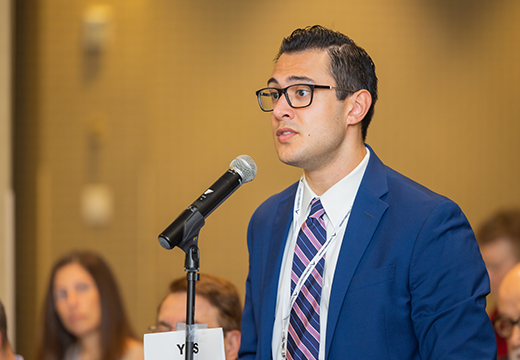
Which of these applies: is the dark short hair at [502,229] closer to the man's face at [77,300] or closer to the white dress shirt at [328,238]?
the white dress shirt at [328,238]

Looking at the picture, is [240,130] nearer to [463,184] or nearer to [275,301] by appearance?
[463,184]

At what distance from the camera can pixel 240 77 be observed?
3.05 m

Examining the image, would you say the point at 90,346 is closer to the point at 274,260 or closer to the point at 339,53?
the point at 274,260

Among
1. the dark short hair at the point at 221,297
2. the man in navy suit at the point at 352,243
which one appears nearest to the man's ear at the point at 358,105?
the man in navy suit at the point at 352,243

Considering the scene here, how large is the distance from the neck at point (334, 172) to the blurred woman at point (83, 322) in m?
1.21

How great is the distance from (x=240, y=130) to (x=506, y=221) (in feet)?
5.26

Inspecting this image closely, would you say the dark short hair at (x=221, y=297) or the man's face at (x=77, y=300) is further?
the man's face at (x=77, y=300)

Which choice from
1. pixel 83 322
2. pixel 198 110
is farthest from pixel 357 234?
pixel 198 110

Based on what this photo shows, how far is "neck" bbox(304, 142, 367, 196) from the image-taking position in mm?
1456

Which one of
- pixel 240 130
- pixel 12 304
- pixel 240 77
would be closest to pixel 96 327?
pixel 12 304

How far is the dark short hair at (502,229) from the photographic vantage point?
257 cm

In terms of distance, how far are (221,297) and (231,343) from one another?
185 millimetres

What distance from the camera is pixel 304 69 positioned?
4.72ft

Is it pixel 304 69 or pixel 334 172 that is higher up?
pixel 304 69
